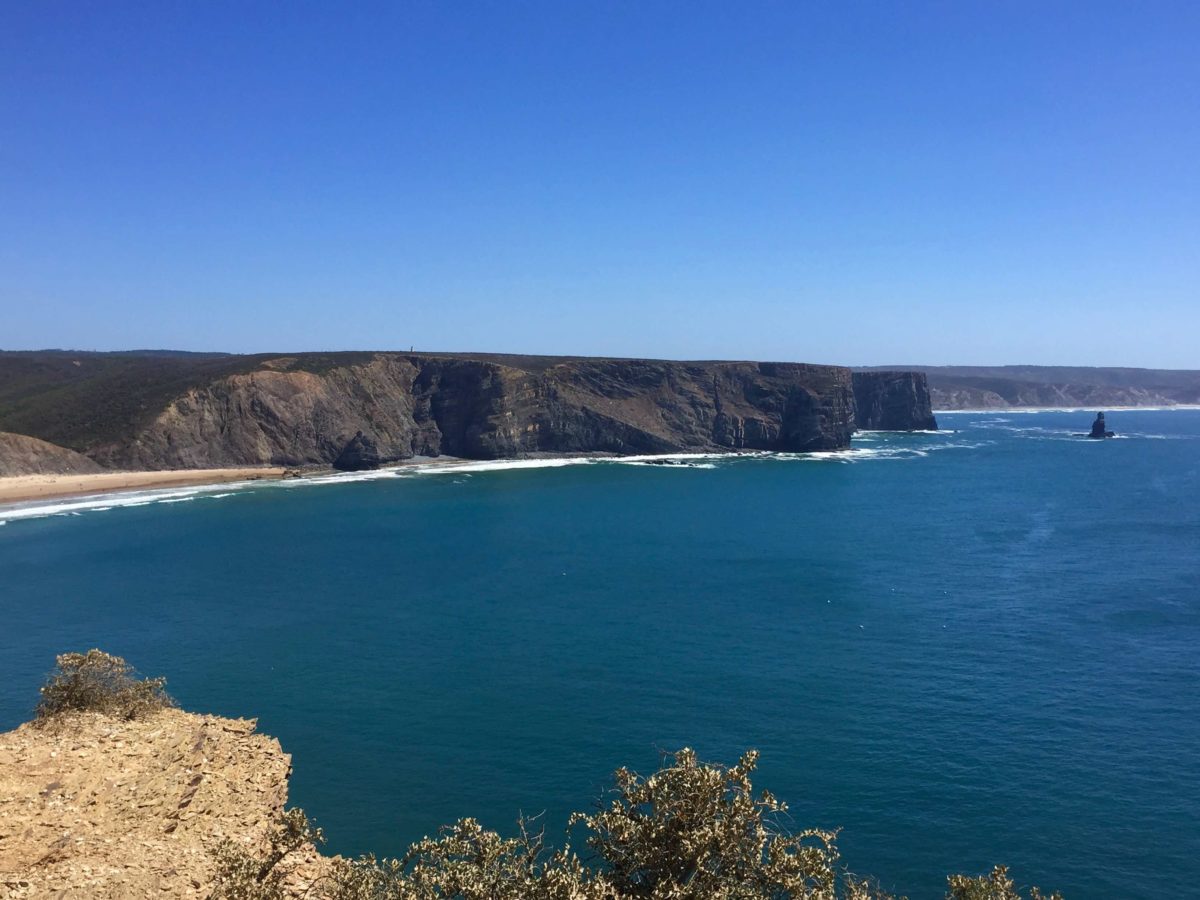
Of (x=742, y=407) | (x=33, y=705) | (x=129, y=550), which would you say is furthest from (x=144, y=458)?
(x=742, y=407)

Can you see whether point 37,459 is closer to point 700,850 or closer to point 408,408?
point 408,408

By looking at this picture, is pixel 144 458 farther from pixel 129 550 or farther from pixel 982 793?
pixel 982 793

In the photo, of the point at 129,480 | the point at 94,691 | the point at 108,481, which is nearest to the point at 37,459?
the point at 108,481

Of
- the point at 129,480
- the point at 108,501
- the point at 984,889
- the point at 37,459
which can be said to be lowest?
the point at 108,501

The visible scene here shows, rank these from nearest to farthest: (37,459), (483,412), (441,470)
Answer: (37,459) < (441,470) < (483,412)

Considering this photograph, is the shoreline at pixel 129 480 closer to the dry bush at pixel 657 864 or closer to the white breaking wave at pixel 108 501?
the white breaking wave at pixel 108 501

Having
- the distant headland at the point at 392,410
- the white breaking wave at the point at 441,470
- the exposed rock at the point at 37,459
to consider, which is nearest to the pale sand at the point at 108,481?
the exposed rock at the point at 37,459

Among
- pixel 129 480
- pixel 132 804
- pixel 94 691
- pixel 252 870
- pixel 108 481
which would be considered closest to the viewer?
pixel 252 870
